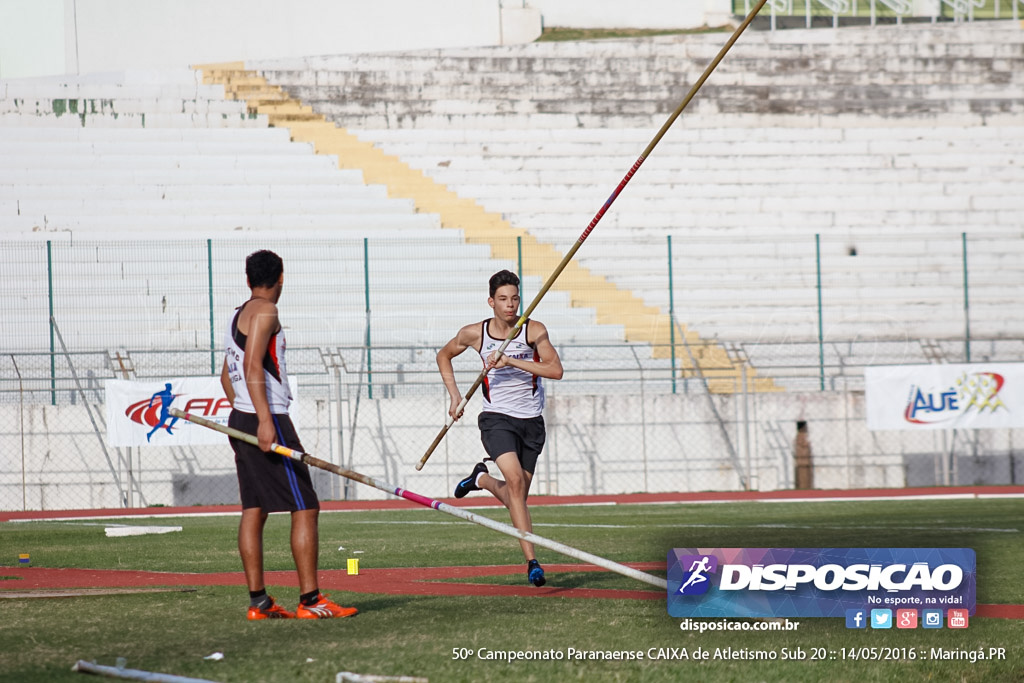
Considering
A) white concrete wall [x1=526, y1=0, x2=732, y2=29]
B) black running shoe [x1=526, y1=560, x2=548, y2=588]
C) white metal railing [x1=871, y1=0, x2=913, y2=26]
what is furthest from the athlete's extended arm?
white metal railing [x1=871, y1=0, x2=913, y2=26]

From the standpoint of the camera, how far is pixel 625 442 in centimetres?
2095

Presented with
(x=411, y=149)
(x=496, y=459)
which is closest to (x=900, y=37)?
(x=411, y=149)

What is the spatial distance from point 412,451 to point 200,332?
397 centimetres

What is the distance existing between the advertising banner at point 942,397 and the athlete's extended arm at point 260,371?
14.6 m

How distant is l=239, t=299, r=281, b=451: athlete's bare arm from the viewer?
21.7 feet

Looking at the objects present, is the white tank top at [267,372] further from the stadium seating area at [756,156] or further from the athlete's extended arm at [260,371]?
the stadium seating area at [756,156]

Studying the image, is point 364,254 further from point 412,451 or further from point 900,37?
point 900,37

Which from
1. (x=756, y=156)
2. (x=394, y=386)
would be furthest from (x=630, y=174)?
(x=756, y=156)

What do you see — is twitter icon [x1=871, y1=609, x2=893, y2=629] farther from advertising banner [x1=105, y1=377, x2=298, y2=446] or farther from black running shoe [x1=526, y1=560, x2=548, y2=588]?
advertising banner [x1=105, y1=377, x2=298, y2=446]

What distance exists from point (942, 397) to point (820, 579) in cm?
1557

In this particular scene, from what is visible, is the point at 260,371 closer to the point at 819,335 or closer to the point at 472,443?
the point at 472,443

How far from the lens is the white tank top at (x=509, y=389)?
8922 mm

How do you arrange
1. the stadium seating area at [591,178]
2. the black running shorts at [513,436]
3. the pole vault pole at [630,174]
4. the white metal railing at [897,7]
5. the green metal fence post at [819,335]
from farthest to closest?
the white metal railing at [897,7] < the stadium seating area at [591,178] < the green metal fence post at [819,335] < the black running shorts at [513,436] < the pole vault pole at [630,174]

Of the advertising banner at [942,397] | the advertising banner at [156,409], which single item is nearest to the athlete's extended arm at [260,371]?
the advertising banner at [156,409]
